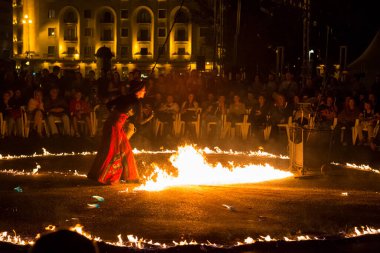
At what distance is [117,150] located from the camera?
10.5 meters

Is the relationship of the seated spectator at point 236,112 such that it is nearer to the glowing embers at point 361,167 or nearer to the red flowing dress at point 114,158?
the glowing embers at point 361,167

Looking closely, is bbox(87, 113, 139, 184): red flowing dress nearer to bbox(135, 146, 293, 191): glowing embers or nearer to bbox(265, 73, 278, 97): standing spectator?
bbox(135, 146, 293, 191): glowing embers

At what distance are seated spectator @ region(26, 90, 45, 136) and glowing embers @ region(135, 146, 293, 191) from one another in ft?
25.0

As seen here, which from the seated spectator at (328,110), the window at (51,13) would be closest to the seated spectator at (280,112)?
the seated spectator at (328,110)

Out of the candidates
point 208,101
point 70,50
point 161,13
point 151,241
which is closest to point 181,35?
point 161,13

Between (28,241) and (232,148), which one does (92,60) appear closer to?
(232,148)

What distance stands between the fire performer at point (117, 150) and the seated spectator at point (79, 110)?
27.0 ft

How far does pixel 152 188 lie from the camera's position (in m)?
10.2

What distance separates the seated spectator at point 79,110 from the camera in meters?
18.7

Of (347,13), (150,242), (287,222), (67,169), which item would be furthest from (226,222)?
(347,13)

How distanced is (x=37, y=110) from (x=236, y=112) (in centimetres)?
562

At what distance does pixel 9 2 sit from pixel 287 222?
110384mm

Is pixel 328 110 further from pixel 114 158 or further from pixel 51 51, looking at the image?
pixel 51 51

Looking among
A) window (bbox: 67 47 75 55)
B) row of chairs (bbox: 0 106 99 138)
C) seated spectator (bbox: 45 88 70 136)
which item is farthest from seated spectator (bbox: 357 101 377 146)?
window (bbox: 67 47 75 55)
